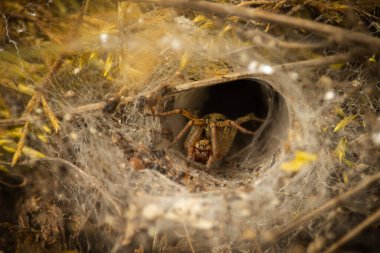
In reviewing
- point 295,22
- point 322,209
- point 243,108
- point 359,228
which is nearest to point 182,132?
point 243,108

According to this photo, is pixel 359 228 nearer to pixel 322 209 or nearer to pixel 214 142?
pixel 322 209

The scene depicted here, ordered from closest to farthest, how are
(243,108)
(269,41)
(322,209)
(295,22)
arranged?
(295,22) < (322,209) < (269,41) < (243,108)

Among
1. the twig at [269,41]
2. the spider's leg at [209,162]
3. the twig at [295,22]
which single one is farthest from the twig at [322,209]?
the spider's leg at [209,162]

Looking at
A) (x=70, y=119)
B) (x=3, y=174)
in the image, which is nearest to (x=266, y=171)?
(x=70, y=119)

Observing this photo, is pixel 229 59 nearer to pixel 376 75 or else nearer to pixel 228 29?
pixel 228 29

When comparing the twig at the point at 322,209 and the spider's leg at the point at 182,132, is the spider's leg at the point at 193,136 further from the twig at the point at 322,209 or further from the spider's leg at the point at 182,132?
the twig at the point at 322,209

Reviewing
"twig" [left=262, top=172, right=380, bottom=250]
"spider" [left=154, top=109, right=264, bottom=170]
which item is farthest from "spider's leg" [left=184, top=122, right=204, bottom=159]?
"twig" [left=262, top=172, right=380, bottom=250]

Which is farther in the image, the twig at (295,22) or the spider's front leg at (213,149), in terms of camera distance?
the spider's front leg at (213,149)
